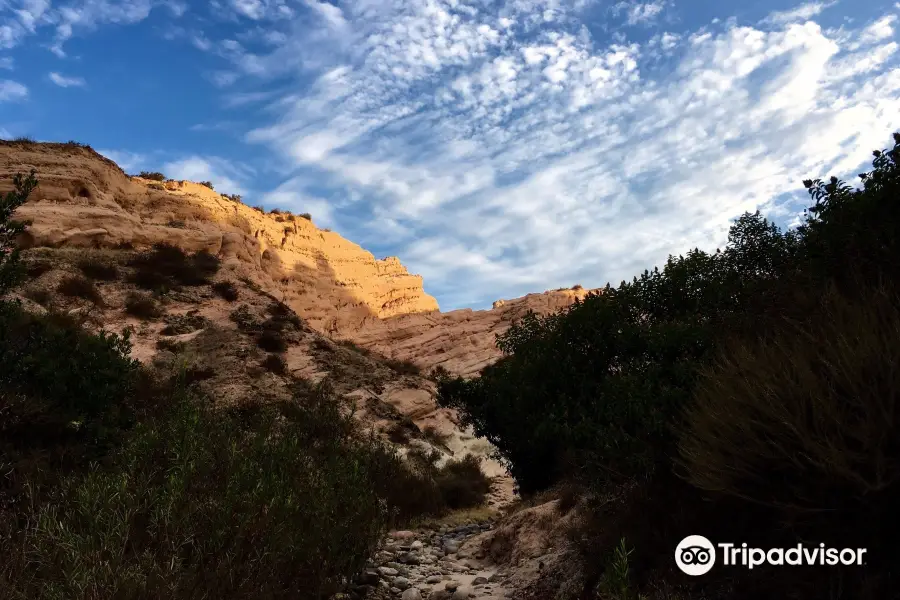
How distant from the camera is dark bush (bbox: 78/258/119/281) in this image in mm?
21484

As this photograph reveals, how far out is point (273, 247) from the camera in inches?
1695

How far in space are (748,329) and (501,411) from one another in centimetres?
773

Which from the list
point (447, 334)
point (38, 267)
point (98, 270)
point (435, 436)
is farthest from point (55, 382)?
point (447, 334)

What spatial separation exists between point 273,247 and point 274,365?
26586mm

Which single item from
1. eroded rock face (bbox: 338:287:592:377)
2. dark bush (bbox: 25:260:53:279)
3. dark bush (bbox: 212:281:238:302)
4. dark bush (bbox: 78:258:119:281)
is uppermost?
eroded rock face (bbox: 338:287:592:377)

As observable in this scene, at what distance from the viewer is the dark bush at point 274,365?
19016 millimetres

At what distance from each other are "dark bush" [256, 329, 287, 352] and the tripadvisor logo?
19.1 m

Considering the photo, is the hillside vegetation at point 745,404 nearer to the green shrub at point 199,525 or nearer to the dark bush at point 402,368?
the green shrub at point 199,525

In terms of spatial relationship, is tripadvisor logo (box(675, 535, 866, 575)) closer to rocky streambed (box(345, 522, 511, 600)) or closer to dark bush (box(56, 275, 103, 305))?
rocky streambed (box(345, 522, 511, 600))

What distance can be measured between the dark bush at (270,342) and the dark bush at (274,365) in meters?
1.31

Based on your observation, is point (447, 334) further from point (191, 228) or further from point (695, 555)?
point (695, 555)

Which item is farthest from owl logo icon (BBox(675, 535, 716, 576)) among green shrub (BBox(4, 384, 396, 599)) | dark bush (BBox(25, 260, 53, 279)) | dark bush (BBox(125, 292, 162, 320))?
dark bush (BBox(25, 260, 53, 279))

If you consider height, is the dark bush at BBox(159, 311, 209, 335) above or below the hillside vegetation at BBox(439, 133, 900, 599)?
above

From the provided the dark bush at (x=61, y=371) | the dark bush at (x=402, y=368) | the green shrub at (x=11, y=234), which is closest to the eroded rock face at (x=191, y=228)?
the dark bush at (x=402, y=368)
